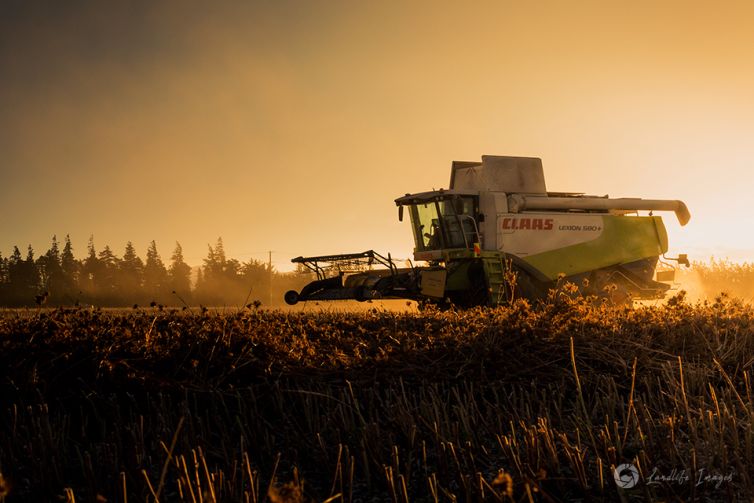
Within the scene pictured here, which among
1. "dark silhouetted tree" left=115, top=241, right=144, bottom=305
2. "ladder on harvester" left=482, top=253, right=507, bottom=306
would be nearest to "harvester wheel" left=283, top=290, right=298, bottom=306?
"ladder on harvester" left=482, top=253, right=507, bottom=306

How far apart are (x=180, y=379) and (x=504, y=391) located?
2.46m

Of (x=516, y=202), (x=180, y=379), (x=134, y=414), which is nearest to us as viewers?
(x=134, y=414)

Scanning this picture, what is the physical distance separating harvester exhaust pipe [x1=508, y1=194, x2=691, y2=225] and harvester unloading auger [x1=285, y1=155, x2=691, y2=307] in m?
0.03

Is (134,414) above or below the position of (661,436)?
above

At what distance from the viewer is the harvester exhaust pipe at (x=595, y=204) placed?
2020 cm

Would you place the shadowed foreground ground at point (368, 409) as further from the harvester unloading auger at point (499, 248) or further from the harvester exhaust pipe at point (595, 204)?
the harvester exhaust pipe at point (595, 204)

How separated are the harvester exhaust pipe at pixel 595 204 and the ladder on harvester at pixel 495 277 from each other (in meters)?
1.74

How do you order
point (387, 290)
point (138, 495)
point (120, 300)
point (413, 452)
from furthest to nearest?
1. point (120, 300)
2. point (387, 290)
3. point (413, 452)
4. point (138, 495)

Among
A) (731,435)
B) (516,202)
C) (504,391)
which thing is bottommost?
(731,435)

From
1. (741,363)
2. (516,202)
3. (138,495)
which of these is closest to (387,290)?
(516,202)

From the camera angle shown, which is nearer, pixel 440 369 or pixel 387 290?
pixel 440 369

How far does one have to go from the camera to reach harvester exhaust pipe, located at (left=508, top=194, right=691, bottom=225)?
20203 mm

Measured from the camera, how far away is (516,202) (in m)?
20.0

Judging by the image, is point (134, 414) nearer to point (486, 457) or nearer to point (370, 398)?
point (370, 398)
